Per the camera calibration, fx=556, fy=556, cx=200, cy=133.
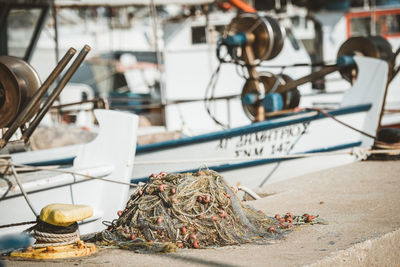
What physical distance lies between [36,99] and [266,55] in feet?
14.8

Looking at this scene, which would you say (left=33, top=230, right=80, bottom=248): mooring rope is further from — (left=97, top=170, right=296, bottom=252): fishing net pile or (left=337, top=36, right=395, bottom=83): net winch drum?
(left=337, top=36, right=395, bottom=83): net winch drum

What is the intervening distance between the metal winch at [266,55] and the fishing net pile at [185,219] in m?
4.48

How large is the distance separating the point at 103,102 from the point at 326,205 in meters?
3.75

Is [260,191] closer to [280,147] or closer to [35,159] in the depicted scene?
[280,147]

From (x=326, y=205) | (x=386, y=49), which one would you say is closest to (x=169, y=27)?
(x=386, y=49)

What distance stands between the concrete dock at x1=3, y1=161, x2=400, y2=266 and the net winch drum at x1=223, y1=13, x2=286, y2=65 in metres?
3.26

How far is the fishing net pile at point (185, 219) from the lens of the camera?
163 inches

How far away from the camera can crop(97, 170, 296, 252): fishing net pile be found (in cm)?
413

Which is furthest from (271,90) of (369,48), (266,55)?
(369,48)

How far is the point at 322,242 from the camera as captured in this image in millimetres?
4066

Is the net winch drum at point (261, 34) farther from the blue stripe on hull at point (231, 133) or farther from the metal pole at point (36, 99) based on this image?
the metal pole at point (36, 99)

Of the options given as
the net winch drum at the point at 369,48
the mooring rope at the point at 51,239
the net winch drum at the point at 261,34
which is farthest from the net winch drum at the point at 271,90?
the mooring rope at the point at 51,239

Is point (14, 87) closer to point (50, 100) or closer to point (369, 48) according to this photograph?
point (50, 100)

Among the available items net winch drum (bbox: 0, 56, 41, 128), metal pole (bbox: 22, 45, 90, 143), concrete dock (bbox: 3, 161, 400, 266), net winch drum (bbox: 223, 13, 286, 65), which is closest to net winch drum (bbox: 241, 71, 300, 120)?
net winch drum (bbox: 223, 13, 286, 65)
